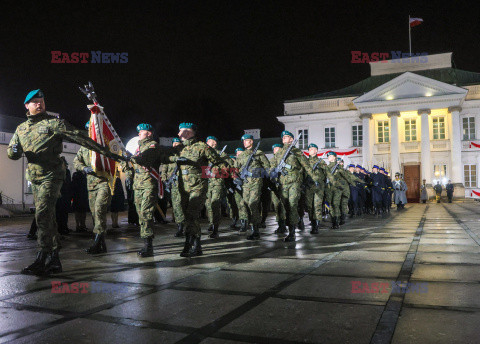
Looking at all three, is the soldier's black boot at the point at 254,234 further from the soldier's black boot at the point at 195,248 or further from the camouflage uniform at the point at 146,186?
the camouflage uniform at the point at 146,186

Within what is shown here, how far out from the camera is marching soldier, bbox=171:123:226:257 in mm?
6535

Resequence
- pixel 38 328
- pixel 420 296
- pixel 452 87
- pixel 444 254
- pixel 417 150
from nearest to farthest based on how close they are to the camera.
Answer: pixel 38 328
pixel 420 296
pixel 444 254
pixel 452 87
pixel 417 150

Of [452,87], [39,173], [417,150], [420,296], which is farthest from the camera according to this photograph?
[417,150]

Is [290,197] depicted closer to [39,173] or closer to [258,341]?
[39,173]

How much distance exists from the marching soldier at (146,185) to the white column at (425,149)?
37.5 m

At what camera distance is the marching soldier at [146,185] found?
6.53 metres

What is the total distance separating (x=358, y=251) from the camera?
Result: 6707 millimetres

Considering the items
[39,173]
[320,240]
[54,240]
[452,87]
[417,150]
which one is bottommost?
[320,240]

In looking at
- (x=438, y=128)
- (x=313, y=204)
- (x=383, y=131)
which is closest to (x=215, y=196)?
(x=313, y=204)

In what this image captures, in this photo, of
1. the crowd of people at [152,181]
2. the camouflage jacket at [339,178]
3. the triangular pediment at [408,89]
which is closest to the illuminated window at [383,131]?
the triangular pediment at [408,89]

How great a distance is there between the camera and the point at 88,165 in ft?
24.6

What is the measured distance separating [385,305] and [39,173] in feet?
13.9

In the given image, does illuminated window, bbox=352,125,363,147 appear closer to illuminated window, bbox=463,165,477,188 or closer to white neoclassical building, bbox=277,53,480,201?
white neoclassical building, bbox=277,53,480,201

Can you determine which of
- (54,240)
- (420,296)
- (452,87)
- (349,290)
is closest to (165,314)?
(349,290)
